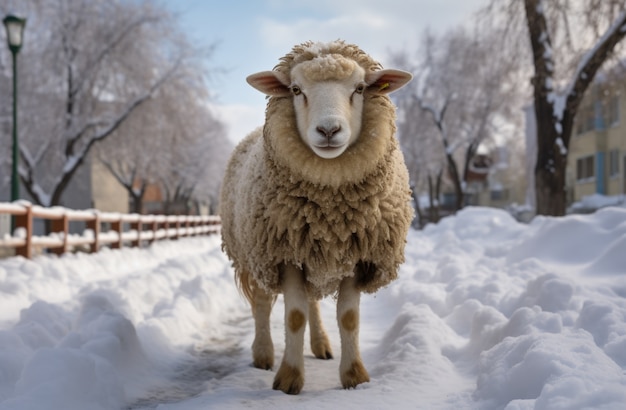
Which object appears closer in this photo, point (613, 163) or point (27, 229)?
point (27, 229)

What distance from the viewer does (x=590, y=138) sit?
27.8 meters

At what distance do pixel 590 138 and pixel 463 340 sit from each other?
26.8 meters

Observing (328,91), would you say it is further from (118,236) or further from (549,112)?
(118,236)

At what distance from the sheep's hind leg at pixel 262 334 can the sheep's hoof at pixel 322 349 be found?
1.26ft

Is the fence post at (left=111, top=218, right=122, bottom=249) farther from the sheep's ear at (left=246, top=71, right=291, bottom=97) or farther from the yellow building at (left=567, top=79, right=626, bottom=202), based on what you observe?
the yellow building at (left=567, top=79, right=626, bottom=202)

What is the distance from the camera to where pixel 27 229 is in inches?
302

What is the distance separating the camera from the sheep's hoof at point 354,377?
338cm

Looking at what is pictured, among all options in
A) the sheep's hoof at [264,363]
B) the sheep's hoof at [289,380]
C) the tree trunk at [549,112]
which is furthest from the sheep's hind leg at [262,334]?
the tree trunk at [549,112]

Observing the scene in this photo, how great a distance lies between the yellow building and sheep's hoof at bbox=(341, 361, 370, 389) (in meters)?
24.1

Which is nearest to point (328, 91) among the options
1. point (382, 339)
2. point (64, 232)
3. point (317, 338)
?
point (317, 338)

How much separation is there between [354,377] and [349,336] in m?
0.25

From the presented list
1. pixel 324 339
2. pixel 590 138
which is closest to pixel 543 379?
pixel 324 339

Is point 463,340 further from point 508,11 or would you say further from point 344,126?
point 508,11

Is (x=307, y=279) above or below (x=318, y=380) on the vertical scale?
above
